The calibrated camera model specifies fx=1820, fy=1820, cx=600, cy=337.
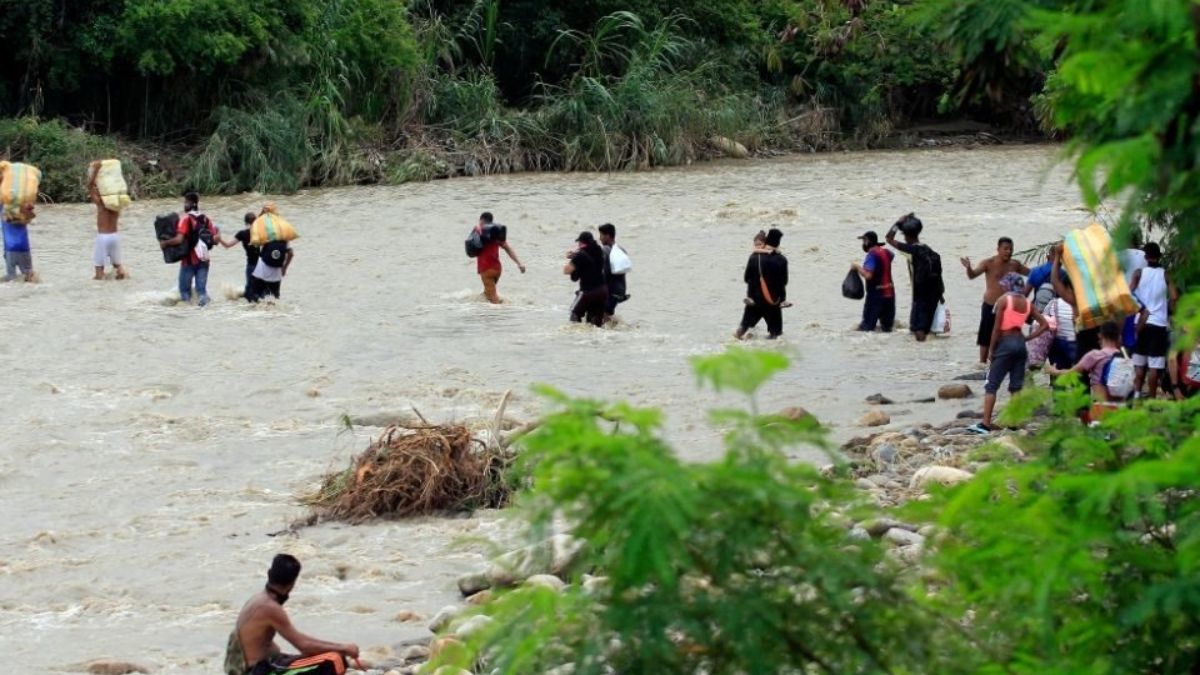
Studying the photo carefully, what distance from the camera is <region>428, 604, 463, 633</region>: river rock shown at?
9578mm

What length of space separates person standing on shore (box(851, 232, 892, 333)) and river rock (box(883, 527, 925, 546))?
928 centimetres

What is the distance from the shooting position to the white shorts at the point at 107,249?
75.2 ft

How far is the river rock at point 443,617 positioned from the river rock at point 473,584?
0.20 metres

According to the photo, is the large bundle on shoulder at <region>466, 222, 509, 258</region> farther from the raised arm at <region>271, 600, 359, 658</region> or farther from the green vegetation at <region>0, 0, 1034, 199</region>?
the green vegetation at <region>0, 0, 1034, 199</region>

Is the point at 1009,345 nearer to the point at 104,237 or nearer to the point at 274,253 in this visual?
the point at 274,253

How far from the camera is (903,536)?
9141 millimetres

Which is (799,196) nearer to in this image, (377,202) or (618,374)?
(377,202)

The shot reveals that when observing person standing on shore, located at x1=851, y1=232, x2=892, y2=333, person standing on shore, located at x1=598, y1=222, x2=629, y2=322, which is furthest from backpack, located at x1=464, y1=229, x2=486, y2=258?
person standing on shore, located at x1=851, y1=232, x2=892, y2=333

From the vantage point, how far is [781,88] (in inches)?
1713

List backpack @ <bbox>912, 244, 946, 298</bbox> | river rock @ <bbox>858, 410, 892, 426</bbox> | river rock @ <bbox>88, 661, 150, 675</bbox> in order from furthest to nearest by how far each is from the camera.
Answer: backpack @ <bbox>912, 244, 946, 298</bbox> < river rock @ <bbox>858, 410, 892, 426</bbox> < river rock @ <bbox>88, 661, 150, 675</bbox>

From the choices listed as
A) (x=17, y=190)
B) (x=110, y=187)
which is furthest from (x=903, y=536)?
(x=17, y=190)

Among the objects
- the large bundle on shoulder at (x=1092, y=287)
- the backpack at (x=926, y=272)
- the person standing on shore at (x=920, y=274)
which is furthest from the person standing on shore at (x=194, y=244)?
the large bundle on shoulder at (x=1092, y=287)

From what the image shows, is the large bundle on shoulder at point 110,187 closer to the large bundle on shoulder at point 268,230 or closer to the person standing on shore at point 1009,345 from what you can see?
the large bundle on shoulder at point 268,230

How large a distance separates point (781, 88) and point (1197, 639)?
39686 mm
